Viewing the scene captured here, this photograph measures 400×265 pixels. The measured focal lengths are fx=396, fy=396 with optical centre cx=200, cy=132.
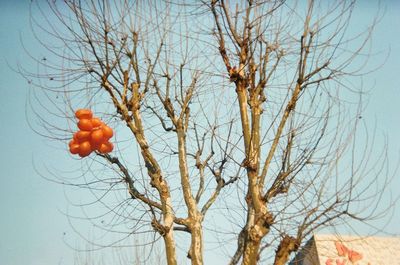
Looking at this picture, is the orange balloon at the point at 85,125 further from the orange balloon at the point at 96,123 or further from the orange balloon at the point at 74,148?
the orange balloon at the point at 74,148

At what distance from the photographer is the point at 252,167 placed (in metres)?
4.00

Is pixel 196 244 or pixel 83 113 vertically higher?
pixel 83 113

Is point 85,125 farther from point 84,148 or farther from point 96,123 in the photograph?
point 84,148

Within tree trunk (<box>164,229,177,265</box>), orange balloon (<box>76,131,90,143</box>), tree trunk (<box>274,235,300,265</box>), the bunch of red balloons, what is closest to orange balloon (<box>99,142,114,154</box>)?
the bunch of red balloons

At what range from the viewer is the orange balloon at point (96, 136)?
4109 millimetres

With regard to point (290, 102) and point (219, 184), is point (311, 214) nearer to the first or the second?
point (290, 102)

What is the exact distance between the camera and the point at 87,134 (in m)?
4.11

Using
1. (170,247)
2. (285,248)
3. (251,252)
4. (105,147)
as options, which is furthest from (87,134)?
(285,248)

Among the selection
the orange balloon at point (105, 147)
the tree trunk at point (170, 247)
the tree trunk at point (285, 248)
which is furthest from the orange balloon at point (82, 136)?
the tree trunk at point (285, 248)

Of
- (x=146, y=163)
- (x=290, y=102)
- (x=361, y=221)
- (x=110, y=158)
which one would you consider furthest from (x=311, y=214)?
(x=110, y=158)

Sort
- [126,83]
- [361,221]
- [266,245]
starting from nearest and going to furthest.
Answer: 1. [361,221]
2. [266,245]
3. [126,83]

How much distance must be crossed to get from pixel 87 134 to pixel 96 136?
0.10 meters

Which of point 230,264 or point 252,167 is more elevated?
point 252,167

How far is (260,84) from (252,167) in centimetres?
108
